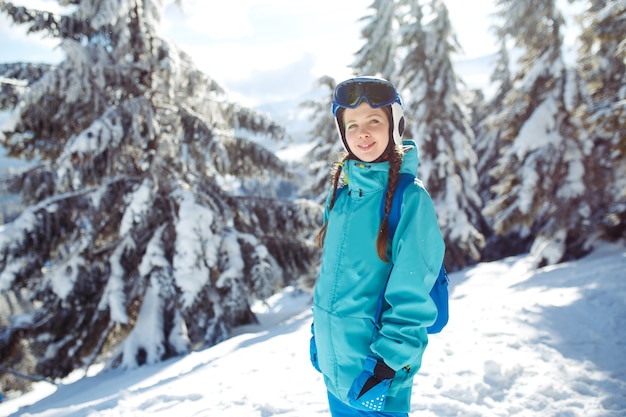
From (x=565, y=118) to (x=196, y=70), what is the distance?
10.3 m

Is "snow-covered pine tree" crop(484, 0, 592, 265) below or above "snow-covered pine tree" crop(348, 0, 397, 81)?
below

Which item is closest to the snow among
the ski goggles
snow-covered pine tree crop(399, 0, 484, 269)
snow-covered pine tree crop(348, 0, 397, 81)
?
the ski goggles

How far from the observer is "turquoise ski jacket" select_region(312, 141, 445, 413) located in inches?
66.3

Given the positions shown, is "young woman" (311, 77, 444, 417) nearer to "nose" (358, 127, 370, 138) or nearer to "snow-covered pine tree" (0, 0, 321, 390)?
"nose" (358, 127, 370, 138)

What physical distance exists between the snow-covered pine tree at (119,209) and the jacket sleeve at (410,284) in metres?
5.82

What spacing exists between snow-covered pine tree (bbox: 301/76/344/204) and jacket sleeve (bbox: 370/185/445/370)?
12096mm

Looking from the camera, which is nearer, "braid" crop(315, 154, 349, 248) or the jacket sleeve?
the jacket sleeve

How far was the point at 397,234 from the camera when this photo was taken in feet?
5.84

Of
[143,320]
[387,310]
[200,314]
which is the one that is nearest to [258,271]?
[200,314]

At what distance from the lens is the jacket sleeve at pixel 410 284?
1.66m

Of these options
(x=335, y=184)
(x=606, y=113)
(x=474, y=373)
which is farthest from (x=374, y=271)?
(x=606, y=113)

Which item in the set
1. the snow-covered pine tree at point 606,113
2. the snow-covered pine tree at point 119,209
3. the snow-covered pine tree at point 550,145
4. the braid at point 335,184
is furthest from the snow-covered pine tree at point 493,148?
the braid at point 335,184

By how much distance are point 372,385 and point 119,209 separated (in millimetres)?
7946

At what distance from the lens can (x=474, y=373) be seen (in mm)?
3992
